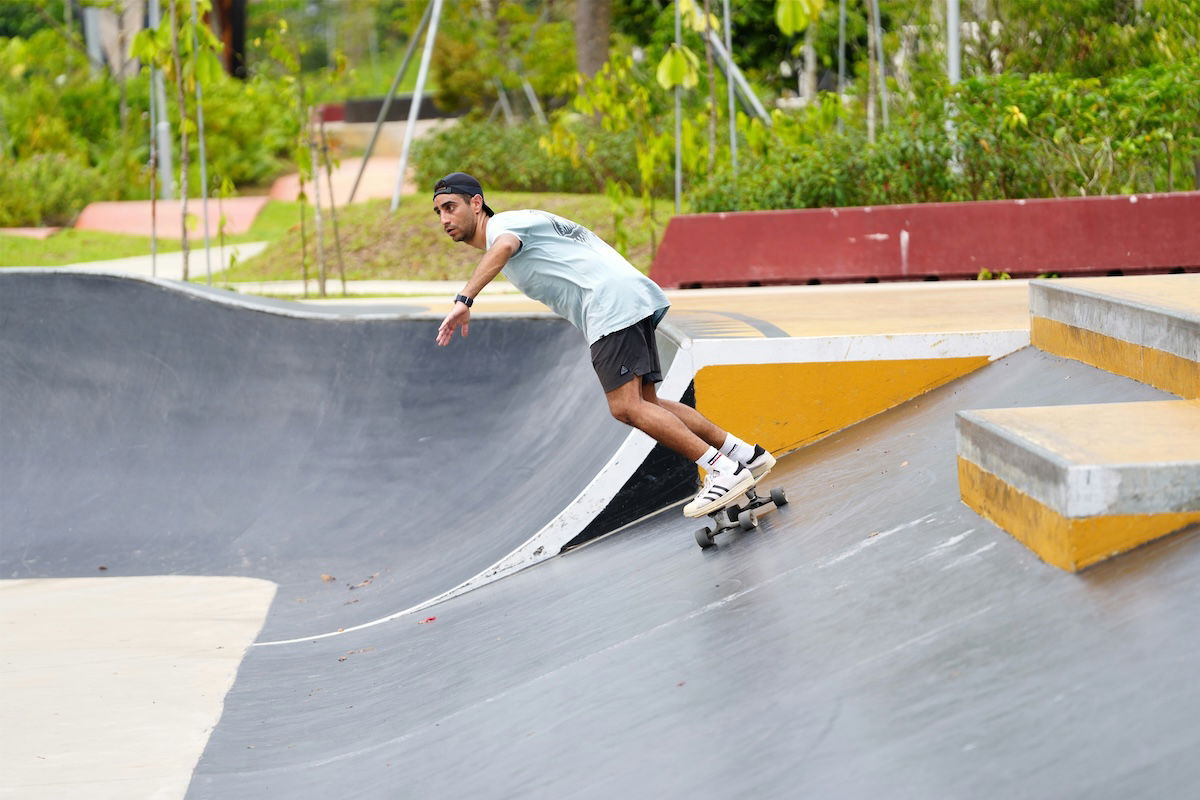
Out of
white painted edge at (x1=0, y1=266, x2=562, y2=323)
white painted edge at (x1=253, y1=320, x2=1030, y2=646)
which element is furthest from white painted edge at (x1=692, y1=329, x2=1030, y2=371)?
white painted edge at (x1=0, y1=266, x2=562, y2=323)

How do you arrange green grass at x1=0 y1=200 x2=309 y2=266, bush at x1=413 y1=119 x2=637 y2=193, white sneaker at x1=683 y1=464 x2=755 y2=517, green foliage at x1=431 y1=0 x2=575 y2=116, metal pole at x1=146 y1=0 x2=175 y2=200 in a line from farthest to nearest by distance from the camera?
green foliage at x1=431 y1=0 x2=575 y2=116, metal pole at x1=146 y1=0 x2=175 y2=200, bush at x1=413 y1=119 x2=637 y2=193, green grass at x1=0 y1=200 x2=309 y2=266, white sneaker at x1=683 y1=464 x2=755 y2=517

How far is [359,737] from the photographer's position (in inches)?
173

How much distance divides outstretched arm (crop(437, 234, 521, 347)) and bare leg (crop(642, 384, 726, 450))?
79 centimetres

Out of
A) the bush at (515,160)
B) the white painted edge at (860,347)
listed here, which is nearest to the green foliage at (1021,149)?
the white painted edge at (860,347)

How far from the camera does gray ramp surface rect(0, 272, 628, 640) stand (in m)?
7.39

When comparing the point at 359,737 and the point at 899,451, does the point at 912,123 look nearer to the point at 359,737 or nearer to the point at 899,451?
the point at 899,451

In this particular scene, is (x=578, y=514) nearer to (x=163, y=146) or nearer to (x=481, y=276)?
(x=481, y=276)

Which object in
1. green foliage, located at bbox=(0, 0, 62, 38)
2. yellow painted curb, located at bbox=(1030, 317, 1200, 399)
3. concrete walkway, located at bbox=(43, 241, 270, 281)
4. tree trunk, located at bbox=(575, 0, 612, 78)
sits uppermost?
green foliage, located at bbox=(0, 0, 62, 38)

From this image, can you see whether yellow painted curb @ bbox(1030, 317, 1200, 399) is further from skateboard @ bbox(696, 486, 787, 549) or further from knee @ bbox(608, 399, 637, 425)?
knee @ bbox(608, 399, 637, 425)

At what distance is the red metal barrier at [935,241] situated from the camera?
10.9 metres

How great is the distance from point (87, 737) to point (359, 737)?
93 centimetres

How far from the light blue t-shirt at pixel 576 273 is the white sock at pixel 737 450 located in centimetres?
58

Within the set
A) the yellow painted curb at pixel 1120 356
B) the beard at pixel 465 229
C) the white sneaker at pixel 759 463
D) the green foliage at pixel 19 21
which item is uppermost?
the green foliage at pixel 19 21

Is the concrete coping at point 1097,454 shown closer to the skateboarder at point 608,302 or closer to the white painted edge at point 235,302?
the skateboarder at point 608,302
